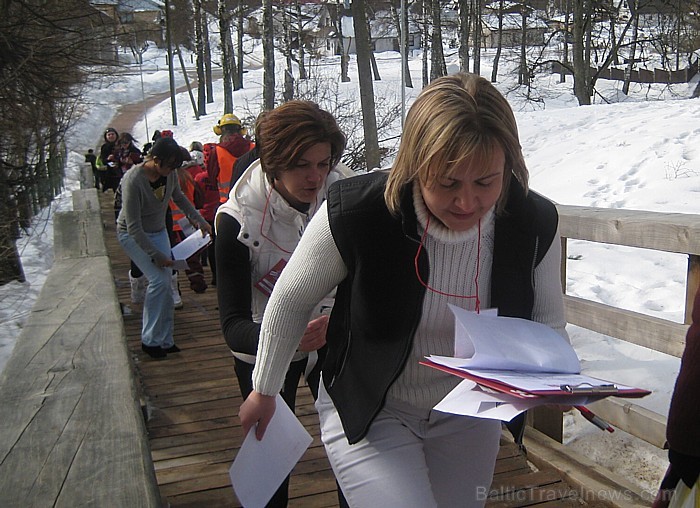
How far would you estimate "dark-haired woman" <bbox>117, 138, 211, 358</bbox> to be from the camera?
18.7 ft

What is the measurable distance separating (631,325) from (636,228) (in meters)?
0.49

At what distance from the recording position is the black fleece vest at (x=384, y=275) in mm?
1877

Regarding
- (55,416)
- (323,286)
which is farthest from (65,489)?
(323,286)

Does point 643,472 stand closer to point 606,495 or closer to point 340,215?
point 606,495

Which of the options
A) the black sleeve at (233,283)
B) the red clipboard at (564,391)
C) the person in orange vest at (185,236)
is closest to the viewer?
the red clipboard at (564,391)

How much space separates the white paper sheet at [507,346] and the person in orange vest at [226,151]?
5290 millimetres

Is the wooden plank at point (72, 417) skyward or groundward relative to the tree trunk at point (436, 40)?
groundward

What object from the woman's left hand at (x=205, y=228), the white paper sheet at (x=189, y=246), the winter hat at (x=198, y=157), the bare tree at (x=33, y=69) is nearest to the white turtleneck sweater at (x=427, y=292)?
the white paper sheet at (x=189, y=246)

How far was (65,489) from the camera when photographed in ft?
5.92

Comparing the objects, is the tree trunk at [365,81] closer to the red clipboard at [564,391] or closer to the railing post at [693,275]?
the railing post at [693,275]

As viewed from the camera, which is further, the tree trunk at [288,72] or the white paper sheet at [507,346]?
the tree trunk at [288,72]

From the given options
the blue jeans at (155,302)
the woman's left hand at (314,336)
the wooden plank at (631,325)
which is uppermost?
the woman's left hand at (314,336)

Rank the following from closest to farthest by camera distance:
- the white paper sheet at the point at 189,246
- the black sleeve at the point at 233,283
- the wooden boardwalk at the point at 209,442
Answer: the black sleeve at the point at 233,283 < the wooden boardwalk at the point at 209,442 < the white paper sheet at the point at 189,246

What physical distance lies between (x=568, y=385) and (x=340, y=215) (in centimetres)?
67
